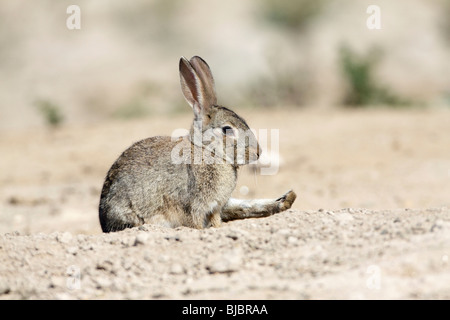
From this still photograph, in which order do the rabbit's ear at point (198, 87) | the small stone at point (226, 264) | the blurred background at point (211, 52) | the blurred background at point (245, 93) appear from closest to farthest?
the small stone at point (226, 264), the rabbit's ear at point (198, 87), the blurred background at point (245, 93), the blurred background at point (211, 52)

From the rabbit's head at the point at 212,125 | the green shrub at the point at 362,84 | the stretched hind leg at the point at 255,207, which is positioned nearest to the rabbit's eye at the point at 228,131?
the rabbit's head at the point at 212,125

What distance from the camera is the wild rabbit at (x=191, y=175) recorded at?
566cm

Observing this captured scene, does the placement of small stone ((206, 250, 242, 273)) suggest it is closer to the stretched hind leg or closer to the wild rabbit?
the wild rabbit

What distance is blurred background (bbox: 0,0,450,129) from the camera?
1842 cm

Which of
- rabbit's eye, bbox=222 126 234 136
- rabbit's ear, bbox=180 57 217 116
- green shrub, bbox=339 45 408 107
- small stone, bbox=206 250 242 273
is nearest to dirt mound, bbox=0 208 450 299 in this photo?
small stone, bbox=206 250 242 273

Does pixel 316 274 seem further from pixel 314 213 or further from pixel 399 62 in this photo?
pixel 399 62

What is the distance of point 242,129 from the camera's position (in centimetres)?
586

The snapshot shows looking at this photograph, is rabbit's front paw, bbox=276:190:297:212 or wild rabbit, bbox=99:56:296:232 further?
rabbit's front paw, bbox=276:190:297:212

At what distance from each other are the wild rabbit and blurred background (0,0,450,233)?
2.24m

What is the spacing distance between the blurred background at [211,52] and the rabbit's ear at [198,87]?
9.87 m

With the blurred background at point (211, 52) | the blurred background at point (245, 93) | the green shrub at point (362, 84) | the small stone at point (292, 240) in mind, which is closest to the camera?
the small stone at point (292, 240)

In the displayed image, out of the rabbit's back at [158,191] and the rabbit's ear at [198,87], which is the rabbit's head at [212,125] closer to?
the rabbit's ear at [198,87]

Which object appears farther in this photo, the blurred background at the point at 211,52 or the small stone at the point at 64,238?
the blurred background at the point at 211,52

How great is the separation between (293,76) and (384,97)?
2.12 meters
